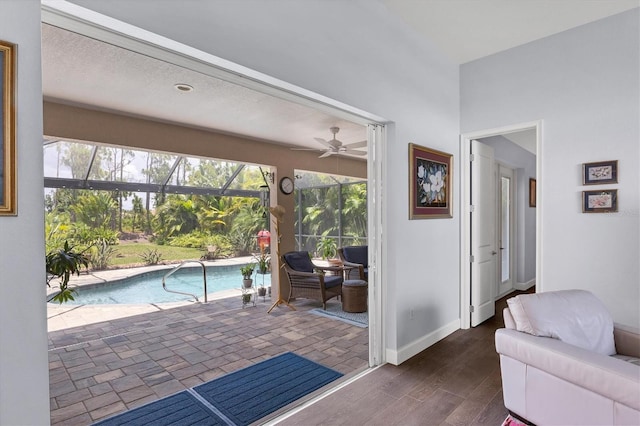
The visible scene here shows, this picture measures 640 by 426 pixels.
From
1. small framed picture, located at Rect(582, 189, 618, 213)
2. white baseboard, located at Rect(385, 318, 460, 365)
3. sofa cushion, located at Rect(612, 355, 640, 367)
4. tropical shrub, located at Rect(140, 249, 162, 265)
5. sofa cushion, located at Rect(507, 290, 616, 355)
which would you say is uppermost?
small framed picture, located at Rect(582, 189, 618, 213)

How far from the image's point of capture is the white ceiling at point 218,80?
278 cm

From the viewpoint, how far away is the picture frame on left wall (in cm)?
119

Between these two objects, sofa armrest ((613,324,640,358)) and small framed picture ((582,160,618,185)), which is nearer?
sofa armrest ((613,324,640,358))

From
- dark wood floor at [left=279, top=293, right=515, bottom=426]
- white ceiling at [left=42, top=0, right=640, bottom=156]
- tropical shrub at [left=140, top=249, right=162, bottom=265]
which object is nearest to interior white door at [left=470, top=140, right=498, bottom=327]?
dark wood floor at [left=279, top=293, right=515, bottom=426]

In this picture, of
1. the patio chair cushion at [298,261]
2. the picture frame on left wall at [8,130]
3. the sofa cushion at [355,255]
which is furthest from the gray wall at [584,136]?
the picture frame on left wall at [8,130]

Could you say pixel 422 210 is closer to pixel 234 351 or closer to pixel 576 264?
pixel 576 264

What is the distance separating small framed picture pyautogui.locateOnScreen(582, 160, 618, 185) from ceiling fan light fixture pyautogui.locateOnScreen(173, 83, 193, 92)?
3958mm

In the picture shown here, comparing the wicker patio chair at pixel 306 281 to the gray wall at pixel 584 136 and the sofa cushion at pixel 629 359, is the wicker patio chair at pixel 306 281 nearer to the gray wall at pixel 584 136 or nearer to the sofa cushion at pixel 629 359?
the gray wall at pixel 584 136

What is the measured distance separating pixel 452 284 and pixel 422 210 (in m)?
1.14

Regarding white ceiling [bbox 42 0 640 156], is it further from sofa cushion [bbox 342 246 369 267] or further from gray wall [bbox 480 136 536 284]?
gray wall [bbox 480 136 536 284]

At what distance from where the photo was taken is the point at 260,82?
2145 mm

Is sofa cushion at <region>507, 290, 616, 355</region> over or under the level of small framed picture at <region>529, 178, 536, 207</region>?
under

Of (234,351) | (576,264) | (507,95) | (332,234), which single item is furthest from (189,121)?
(332,234)

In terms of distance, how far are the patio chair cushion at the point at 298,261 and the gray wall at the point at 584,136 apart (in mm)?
3407
